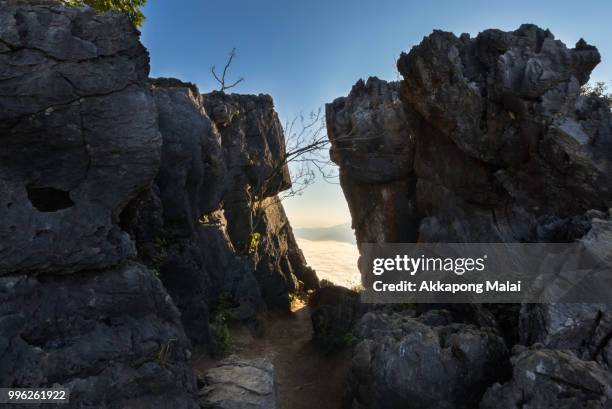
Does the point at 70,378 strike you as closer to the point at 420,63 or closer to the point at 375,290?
the point at 375,290

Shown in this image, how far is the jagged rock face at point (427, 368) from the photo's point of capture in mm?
10445

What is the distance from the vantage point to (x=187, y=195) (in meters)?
16.1

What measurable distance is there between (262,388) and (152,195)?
321 inches

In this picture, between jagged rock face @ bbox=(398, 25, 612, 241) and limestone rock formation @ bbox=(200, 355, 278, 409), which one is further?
jagged rock face @ bbox=(398, 25, 612, 241)

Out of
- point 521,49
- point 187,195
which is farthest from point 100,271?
point 521,49

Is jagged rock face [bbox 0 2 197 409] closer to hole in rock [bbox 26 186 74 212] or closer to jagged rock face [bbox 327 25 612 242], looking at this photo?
hole in rock [bbox 26 186 74 212]

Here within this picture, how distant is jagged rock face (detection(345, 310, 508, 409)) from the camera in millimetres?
10445

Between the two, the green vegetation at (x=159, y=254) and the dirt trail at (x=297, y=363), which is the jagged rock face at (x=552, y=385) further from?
the green vegetation at (x=159, y=254)

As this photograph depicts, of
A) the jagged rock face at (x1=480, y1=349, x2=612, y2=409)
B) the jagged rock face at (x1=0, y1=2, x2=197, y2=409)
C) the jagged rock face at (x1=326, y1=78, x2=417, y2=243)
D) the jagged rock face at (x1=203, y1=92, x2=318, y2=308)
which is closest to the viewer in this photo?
the jagged rock face at (x1=0, y1=2, x2=197, y2=409)

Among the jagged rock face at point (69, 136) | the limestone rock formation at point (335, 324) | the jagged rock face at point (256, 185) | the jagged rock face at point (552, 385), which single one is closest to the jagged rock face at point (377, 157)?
the jagged rock face at point (256, 185)

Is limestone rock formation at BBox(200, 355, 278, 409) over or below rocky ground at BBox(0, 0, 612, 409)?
below

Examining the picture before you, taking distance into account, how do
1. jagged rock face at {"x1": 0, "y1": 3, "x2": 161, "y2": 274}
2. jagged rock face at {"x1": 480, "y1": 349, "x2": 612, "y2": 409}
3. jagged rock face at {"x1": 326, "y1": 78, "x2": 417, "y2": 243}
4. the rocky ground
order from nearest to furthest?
jagged rock face at {"x1": 0, "y1": 3, "x2": 161, "y2": 274} < the rocky ground < jagged rock face at {"x1": 480, "y1": 349, "x2": 612, "y2": 409} < jagged rock face at {"x1": 326, "y1": 78, "x2": 417, "y2": 243}

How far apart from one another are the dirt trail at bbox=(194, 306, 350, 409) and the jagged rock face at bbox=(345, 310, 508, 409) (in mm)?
2266

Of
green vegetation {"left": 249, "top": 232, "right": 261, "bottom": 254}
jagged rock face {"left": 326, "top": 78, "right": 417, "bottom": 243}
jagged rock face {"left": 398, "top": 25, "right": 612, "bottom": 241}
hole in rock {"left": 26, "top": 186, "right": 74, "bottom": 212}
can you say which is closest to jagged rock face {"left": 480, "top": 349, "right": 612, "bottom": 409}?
jagged rock face {"left": 398, "top": 25, "right": 612, "bottom": 241}
